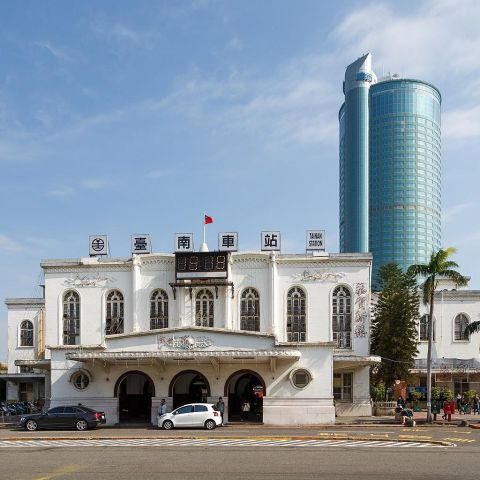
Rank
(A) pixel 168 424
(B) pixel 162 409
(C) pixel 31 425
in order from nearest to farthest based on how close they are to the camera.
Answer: (A) pixel 168 424, (C) pixel 31 425, (B) pixel 162 409

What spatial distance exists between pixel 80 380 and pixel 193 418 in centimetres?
993

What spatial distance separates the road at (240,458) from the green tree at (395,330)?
17265 mm

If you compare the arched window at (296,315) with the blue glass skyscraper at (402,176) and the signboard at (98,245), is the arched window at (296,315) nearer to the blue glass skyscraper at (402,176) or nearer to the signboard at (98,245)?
the signboard at (98,245)

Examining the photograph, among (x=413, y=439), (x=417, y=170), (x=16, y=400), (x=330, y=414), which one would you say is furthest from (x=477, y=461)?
(x=417, y=170)

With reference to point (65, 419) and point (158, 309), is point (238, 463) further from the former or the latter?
point (158, 309)

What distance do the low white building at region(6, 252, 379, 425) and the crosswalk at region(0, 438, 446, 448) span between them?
1054cm

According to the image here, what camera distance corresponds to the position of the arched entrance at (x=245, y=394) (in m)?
40.8

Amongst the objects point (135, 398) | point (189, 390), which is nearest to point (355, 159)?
point (189, 390)

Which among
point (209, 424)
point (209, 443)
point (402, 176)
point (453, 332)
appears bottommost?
point (209, 424)

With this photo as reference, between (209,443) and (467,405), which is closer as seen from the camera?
(209,443)

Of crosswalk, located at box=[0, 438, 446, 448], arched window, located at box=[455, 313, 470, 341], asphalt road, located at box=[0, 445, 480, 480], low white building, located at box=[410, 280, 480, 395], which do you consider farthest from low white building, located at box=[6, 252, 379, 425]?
asphalt road, located at box=[0, 445, 480, 480]

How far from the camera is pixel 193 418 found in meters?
34.9

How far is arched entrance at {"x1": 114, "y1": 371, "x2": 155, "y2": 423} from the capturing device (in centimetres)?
4312

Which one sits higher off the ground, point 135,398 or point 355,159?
point 355,159
